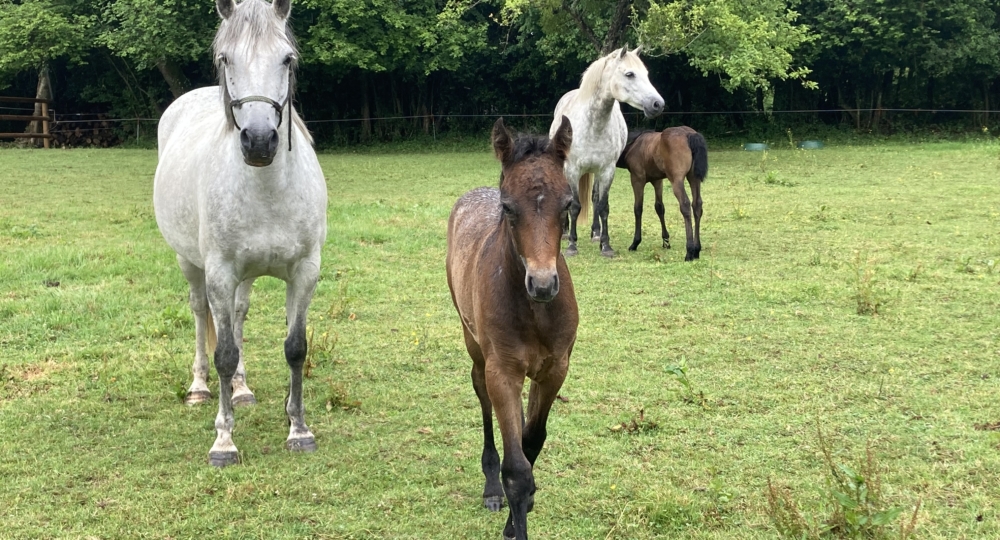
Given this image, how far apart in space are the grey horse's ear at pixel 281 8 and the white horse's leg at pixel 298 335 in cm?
126

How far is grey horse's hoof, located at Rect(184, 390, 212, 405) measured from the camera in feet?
16.0

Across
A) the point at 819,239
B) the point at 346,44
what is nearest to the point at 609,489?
the point at 819,239

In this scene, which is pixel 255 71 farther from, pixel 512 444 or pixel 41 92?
pixel 41 92

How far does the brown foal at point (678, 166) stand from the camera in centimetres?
871

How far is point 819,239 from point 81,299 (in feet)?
26.4

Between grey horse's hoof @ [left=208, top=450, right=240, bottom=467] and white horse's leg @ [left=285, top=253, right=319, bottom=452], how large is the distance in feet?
0.97

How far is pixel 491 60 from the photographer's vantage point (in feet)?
93.8

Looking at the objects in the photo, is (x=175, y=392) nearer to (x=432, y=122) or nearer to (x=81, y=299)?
(x=81, y=299)

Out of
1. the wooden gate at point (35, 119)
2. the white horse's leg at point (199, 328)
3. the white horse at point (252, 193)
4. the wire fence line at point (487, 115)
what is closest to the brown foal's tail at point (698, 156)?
the white horse at point (252, 193)

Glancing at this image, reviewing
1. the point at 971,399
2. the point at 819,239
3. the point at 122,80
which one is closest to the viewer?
the point at 971,399

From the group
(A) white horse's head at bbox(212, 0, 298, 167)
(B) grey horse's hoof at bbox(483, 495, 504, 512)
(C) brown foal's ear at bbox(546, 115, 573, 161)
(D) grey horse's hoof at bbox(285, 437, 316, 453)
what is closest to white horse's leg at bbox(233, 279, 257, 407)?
(D) grey horse's hoof at bbox(285, 437, 316, 453)

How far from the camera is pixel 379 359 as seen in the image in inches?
221

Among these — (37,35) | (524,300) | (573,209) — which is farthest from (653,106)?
(37,35)

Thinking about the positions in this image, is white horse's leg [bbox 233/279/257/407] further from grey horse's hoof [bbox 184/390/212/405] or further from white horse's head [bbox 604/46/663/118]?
white horse's head [bbox 604/46/663/118]
